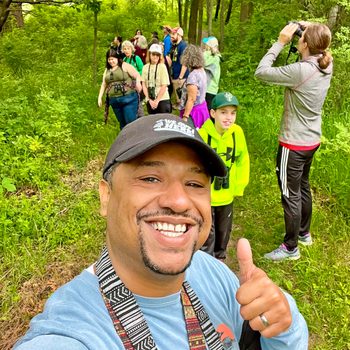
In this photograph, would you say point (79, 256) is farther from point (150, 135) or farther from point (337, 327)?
point (150, 135)

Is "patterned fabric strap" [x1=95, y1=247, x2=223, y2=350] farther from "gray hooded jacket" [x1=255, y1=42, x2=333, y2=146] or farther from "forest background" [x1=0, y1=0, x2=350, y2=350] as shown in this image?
"gray hooded jacket" [x1=255, y1=42, x2=333, y2=146]

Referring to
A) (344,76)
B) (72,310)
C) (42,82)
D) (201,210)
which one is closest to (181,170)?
(201,210)

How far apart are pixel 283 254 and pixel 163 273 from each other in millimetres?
3138

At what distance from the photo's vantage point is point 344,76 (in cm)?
670

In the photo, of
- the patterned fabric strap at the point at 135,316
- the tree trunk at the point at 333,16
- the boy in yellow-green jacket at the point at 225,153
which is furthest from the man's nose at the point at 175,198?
the tree trunk at the point at 333,16

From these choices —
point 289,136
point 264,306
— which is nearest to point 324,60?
point 289,136

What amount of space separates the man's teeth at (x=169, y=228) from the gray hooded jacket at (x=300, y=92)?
8.63 ft

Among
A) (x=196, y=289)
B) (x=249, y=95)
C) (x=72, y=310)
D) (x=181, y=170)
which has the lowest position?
(x=249, y=95)

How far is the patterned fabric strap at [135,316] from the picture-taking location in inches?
44.8

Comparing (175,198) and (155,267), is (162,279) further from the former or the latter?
(175,198)

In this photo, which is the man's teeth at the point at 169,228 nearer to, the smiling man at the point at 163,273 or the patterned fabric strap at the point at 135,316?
the smiling man at the point at 163,273

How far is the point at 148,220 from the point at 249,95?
824cm

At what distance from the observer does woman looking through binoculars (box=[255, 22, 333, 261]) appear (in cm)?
350

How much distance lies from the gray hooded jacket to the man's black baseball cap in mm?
2407
